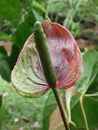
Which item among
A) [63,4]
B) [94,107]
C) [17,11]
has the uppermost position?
[17,11]

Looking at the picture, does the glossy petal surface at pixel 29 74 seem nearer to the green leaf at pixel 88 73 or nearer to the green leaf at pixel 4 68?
the green leaf at pixel 88 73

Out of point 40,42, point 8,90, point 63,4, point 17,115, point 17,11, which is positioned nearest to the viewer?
point 40,42

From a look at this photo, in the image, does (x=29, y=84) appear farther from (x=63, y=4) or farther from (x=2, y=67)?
(x=63, y=4)

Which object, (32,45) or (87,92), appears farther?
(87,92)

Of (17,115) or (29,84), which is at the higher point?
(29,84)

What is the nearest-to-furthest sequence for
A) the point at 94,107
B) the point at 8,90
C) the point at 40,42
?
1. the point at 40,42
2. the point at 94,107
3. the point at 8,90

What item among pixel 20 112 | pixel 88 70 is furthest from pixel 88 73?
pixel 20 112

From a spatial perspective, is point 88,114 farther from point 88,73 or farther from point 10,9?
point 10,9

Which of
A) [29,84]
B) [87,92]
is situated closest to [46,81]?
[29,84]
